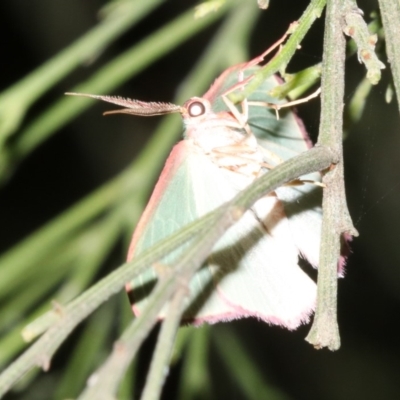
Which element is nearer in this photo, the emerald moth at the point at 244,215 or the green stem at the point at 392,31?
the green stem at the point at 392,31

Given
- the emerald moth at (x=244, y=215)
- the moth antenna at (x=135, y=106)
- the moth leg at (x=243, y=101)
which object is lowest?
the emerald moth at (x=244, y=215)

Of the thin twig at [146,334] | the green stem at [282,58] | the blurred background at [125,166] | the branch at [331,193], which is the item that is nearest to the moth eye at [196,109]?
the green stem at [282,58]

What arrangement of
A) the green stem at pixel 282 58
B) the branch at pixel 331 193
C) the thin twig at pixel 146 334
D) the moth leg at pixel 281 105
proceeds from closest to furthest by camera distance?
the thin twig at pixel 146 334
the branch at pixel 331 193
the green stem at pixel 282 58
the moth leg at pixel 281 105

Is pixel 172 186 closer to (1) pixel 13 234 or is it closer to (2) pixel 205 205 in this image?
(2) pixel 205 205

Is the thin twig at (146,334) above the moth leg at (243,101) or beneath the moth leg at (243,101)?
beneath

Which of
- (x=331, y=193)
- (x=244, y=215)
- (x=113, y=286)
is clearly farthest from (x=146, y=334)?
(x=244, y=215)

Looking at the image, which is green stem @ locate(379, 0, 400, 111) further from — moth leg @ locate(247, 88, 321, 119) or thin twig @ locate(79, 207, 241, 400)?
thin twig @ locate(79, 207, 241, 400)

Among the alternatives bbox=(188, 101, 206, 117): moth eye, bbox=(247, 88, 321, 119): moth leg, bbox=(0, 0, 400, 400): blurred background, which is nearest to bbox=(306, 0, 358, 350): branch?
bbox=(247, 88, 321, 119): moth leg

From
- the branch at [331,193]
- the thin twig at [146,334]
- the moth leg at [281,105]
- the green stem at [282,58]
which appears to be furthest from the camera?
the moth leg at [281,105]

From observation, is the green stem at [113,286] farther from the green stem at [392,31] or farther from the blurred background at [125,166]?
the blurred background at [125,166]

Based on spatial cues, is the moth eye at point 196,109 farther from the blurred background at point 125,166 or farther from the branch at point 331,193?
the blurred background at point 125,166
